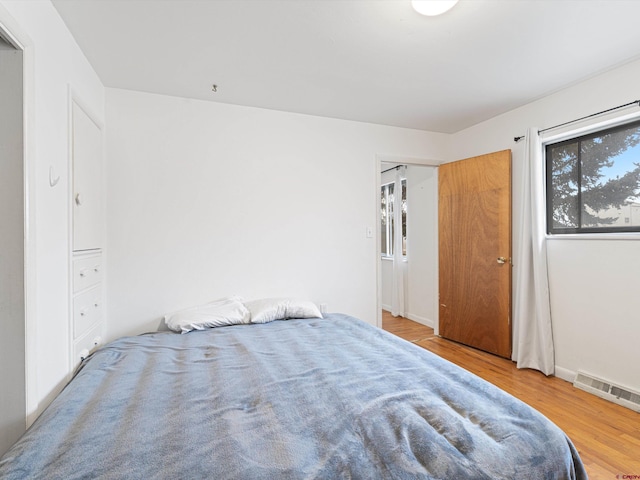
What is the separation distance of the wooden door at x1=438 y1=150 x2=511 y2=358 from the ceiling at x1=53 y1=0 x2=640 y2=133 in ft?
2.48

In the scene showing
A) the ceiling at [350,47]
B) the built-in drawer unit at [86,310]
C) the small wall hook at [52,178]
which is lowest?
the built-in drawer unit at [86,310]

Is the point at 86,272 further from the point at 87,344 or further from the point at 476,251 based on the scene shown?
the point at 476,251

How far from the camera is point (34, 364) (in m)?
1.38

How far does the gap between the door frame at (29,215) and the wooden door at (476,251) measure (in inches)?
137

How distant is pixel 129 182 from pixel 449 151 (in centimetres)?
342

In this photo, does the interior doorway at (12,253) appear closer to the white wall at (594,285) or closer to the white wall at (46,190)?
the white wall at (46,190)

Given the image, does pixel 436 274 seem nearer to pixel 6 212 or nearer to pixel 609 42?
pixel 609 42

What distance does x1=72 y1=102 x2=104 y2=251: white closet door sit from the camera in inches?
76.3

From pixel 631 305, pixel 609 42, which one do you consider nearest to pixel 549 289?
pixel 631 305

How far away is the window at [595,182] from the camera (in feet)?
7.83

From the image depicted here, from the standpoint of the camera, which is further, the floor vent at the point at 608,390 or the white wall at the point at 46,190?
the floor vent at the point at 608,390

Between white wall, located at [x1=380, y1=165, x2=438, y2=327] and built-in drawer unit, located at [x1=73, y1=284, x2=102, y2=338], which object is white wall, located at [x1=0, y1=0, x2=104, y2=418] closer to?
built-in drawer unit, located at [x1=73, y1=284, x2=102, y2=338]

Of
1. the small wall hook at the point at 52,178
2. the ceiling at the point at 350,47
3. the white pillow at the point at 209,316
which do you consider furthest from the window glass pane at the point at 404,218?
the small wall hook at the point at 52,178

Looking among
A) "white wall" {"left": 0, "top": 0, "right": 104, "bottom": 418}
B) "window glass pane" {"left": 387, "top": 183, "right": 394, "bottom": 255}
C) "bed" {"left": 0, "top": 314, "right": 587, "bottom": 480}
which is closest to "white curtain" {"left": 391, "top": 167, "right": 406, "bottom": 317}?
"window glass pane" {"left": 387, "top": 183, "right": 394, "bottom": 255}
